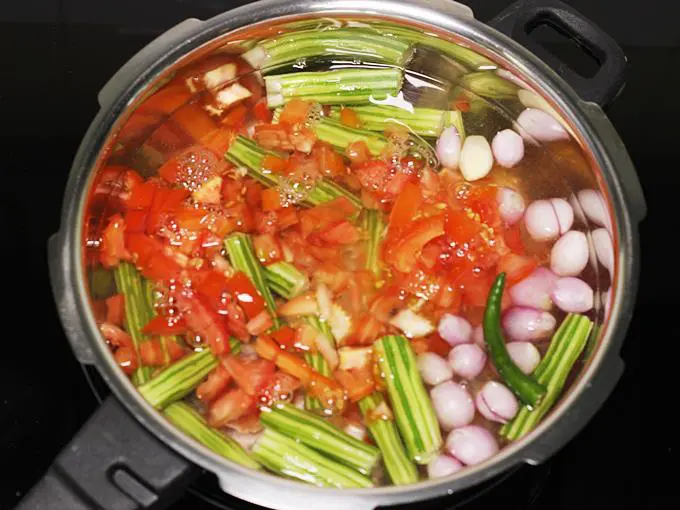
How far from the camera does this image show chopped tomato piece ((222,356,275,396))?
3.99 feet

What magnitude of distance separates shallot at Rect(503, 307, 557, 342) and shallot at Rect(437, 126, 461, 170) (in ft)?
0.91

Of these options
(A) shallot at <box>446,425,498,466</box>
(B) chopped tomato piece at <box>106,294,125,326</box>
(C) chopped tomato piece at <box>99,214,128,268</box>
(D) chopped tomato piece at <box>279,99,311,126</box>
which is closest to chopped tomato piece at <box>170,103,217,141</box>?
(D) chopped tomato piece at <box>279,99,311,126</box>

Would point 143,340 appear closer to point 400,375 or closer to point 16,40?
point 400,375

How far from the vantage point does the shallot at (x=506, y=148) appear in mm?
1452

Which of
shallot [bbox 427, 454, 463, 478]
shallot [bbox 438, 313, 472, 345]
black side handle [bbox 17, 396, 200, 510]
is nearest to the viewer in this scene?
black side handle [bbox 17, 396, 200, 510]

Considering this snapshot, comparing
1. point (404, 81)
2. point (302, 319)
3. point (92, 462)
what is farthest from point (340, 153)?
point (92, 462)

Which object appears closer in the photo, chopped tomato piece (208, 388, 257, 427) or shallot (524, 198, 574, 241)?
chopped tomato piece (208, 388, 257, 427)

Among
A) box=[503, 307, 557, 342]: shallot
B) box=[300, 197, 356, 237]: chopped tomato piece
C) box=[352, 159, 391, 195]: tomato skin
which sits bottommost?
box=[503, 307, 557, 342]: shallot

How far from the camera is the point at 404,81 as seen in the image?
1.52m

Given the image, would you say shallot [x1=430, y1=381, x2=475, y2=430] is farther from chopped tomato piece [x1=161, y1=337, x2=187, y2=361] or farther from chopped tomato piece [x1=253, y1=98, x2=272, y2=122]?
chopped tomato piece [x1=253, y1=98, x2=272, y2=122]

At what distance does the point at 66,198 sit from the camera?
44.9 inches

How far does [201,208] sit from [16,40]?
1.60 ft

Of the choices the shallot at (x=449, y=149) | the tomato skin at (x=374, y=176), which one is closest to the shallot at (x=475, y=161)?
the shallot at (x=449, y=149)

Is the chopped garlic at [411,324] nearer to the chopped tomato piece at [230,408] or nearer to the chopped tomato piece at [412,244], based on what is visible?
the chopped tomato piece at [412,244]
